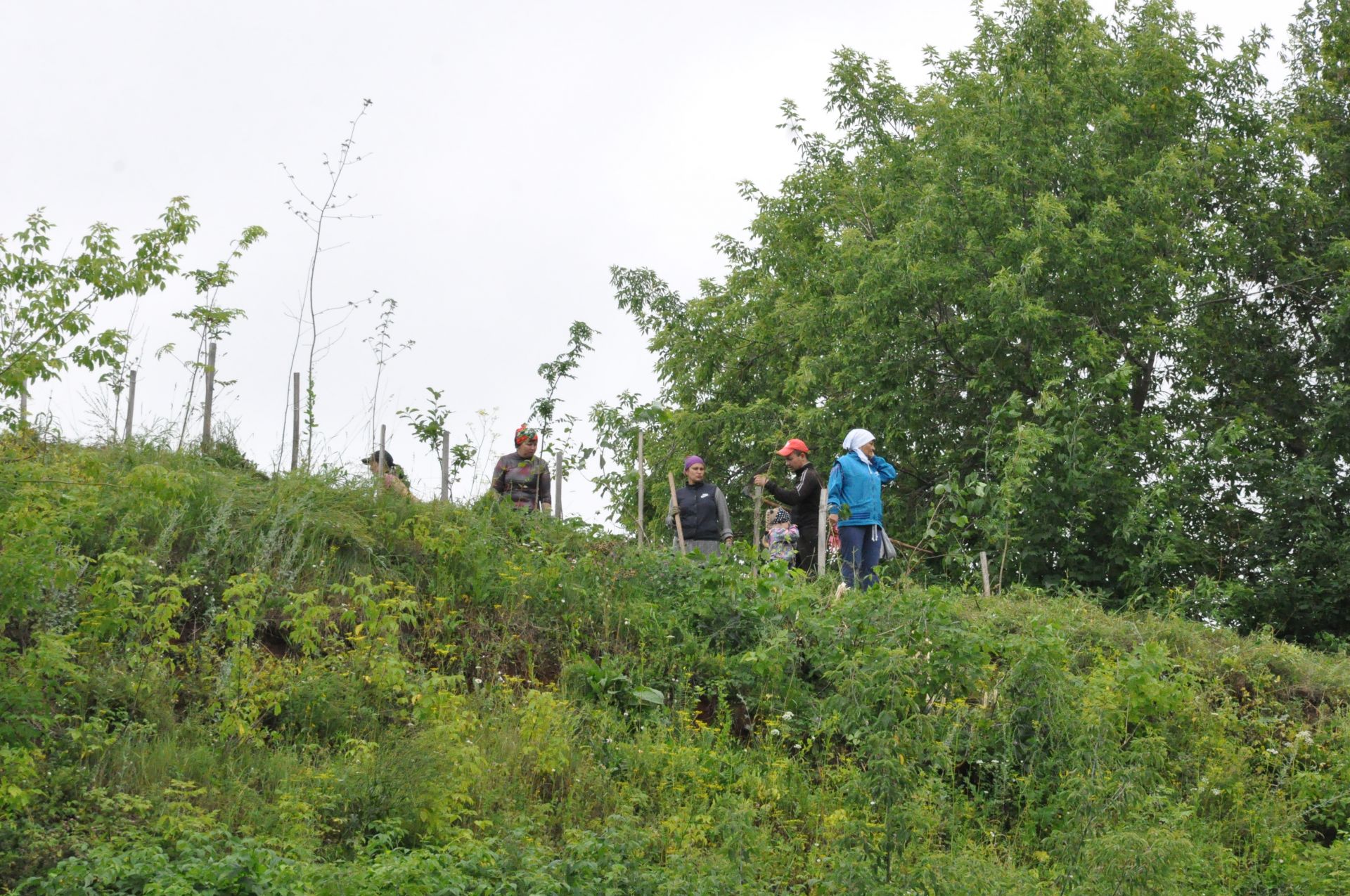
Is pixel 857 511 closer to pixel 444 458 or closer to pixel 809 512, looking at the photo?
pixel 809 512

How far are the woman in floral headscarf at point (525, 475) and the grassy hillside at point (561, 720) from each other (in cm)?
115

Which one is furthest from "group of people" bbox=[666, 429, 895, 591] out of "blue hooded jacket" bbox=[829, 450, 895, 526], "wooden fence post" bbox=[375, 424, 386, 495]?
"wooden fence post" bbox=[375, 424, 386, 495]

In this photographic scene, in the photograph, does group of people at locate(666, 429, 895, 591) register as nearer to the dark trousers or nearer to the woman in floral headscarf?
the dark trousers

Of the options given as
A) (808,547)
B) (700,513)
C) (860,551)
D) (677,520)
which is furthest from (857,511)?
(677,520)

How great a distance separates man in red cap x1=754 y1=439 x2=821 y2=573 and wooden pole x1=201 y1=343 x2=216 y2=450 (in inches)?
195

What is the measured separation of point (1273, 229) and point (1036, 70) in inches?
154

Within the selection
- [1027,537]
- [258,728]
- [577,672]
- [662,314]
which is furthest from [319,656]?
[662,314]

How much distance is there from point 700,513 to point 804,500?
94cm

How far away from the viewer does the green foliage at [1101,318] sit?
1625 centimetres

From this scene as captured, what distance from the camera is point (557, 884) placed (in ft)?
20.7

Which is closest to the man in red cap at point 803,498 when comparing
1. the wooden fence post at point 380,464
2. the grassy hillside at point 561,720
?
the grassy hillside at point 561,720

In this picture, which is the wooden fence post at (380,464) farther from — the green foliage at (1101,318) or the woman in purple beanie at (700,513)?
the green foliage at (1101,318)

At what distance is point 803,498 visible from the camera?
40.5 ft

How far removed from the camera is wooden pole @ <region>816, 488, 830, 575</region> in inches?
456
